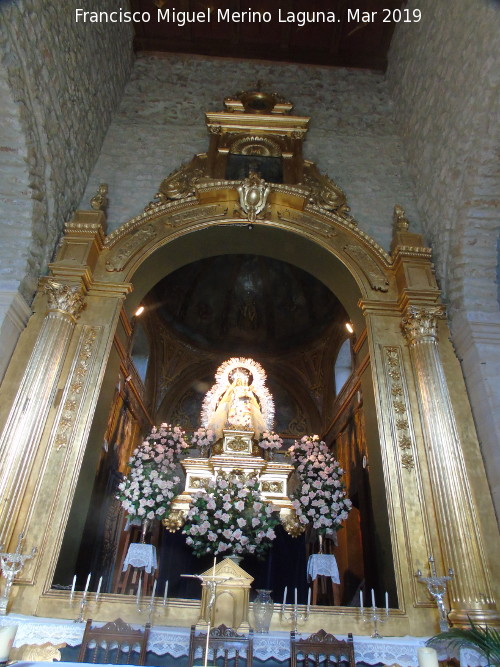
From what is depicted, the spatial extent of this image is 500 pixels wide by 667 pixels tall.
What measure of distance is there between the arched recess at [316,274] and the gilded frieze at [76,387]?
0.05 ft

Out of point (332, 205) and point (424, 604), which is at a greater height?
point (332, 205)

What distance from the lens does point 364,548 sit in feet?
22.5

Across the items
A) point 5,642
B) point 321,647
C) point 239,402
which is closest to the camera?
point 5,642

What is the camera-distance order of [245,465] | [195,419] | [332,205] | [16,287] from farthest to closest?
[195,419], [332,205], [245,465], [16,287]

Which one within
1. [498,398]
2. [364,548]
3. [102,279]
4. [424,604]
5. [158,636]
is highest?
[102,279]

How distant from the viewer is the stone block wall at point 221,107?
8.50m

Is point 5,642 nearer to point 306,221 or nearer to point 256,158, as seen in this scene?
point 306,221

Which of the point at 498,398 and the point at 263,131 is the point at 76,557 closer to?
the point at 498,398

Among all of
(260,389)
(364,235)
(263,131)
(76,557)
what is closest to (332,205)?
(364,235)

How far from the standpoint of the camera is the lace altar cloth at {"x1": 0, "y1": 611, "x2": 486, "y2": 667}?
3.84 meters

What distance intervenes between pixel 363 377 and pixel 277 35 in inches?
352

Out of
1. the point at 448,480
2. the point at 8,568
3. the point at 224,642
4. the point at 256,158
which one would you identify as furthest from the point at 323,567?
the point at 256,158

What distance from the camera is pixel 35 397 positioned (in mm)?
5430

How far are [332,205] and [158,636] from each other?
693 centimetres
